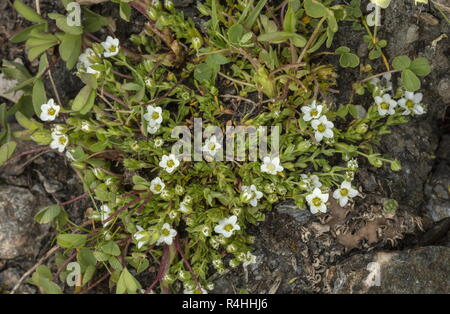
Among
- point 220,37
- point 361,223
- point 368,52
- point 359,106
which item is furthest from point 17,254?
point 368,52

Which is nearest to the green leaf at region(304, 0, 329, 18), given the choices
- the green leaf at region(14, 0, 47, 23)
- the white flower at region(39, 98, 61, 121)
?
the white flower at region(39, 98, 61, 121)

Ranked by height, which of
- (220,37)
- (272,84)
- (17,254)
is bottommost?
(17,254)

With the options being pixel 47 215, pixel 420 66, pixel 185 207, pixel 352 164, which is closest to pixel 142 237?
pixel 185 207

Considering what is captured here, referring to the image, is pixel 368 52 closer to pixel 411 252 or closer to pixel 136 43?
pixel 411 252
